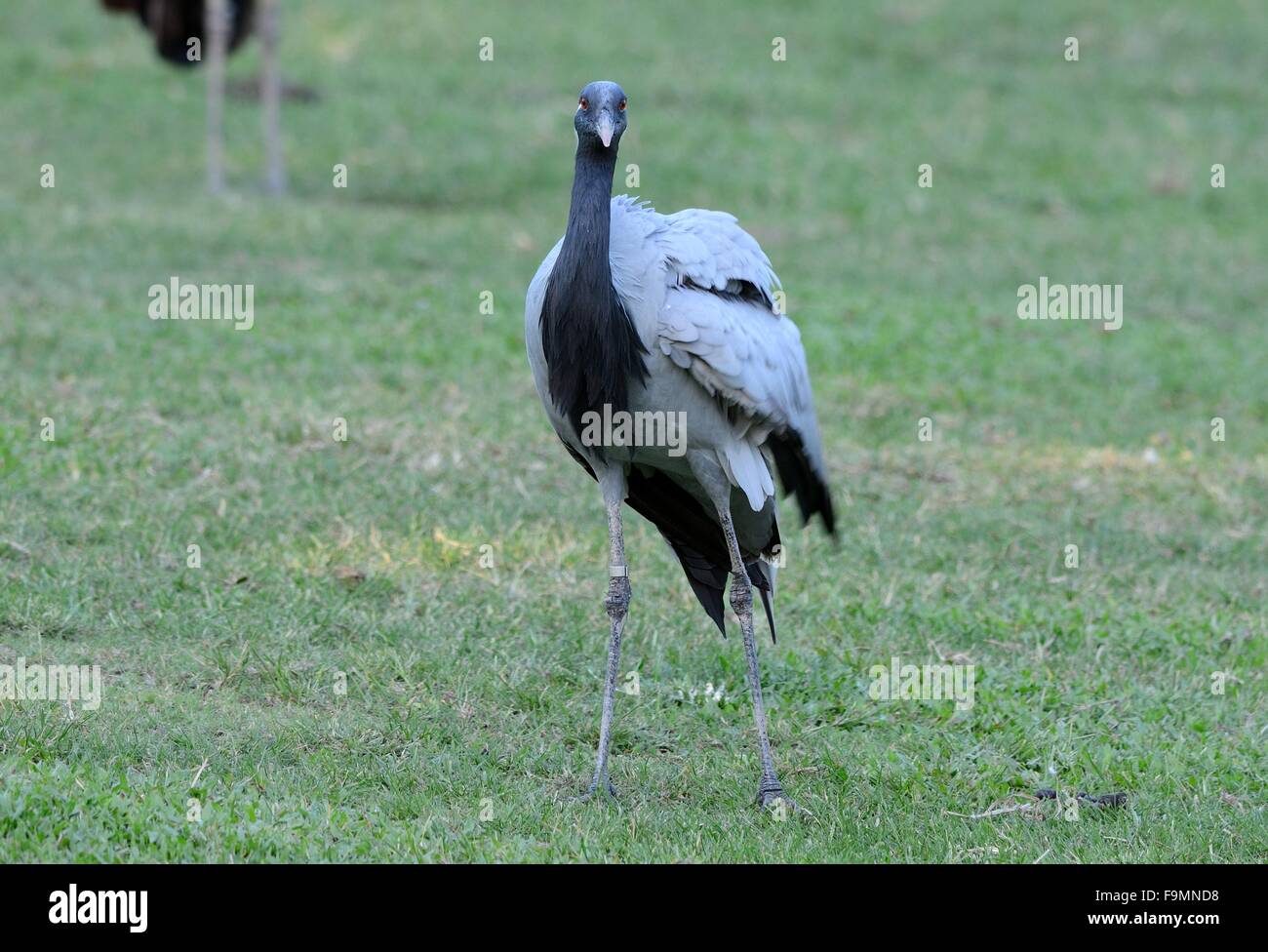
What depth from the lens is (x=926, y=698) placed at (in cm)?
609

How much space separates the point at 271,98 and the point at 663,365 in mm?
10021

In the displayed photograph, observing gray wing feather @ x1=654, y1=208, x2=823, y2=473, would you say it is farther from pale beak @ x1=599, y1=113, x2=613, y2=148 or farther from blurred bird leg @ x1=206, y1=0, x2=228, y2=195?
blurred bird leg @ x1=206, y1=0, x2=228, y2=195

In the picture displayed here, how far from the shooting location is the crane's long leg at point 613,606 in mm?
5273

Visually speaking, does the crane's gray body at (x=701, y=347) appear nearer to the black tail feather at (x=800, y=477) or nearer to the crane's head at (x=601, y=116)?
the black tail feather at (x=800, y=477)

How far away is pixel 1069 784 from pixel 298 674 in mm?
2629

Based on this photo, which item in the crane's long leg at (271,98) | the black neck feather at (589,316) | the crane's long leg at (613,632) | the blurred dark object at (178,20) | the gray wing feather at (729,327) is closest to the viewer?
the black neck feather at (589,316)

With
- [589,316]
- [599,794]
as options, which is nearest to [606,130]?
[589,316]

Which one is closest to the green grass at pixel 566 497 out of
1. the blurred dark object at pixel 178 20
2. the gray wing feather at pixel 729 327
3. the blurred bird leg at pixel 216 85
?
the blurred bird leg at pixel 216 85

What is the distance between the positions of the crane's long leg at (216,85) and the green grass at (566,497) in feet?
0.90

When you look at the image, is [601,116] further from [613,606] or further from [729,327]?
[613,606]

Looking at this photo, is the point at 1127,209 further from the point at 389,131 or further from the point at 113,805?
the point at 113,805

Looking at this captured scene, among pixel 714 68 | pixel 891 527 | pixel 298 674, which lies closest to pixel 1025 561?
pixel 891 527

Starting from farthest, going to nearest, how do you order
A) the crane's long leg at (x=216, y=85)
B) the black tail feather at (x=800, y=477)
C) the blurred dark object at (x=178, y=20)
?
the blurred dark object at (x=178, y=20), the crane's long leg at (x=216, y=85), the black tail feather at (x=800, y=477)
